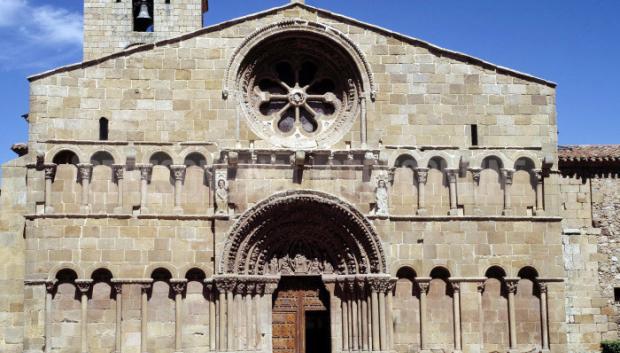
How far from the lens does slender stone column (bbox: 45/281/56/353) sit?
54.4 ft

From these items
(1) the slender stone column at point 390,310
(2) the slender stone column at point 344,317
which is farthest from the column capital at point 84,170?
(1) the slender stone column at point 390,310

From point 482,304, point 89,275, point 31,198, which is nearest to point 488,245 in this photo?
point 482,304

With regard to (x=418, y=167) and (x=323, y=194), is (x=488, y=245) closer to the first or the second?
(x=418, y=167)

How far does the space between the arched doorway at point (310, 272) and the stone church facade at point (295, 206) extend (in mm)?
41

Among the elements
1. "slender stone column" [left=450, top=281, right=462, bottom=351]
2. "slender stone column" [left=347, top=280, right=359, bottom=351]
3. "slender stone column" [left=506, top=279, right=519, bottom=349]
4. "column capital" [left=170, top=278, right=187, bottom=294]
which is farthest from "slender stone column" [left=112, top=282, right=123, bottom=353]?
"slender stone column" [left=506, top=279, right=519, bottom=349]

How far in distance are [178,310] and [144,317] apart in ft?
2.11

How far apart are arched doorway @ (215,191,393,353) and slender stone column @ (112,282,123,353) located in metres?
1.88

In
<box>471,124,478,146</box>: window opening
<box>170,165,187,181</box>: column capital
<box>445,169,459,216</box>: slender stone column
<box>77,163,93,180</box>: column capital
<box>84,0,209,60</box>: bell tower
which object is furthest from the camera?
<box>84,0,209,60</box>: bell tower

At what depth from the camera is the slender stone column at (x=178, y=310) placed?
16906 mm

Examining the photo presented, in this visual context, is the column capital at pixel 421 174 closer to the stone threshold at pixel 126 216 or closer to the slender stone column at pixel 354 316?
the slender stone column at pixel 354 316

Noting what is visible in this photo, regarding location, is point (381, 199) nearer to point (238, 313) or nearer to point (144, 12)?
point (238, 313)

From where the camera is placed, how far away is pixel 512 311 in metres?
17.7

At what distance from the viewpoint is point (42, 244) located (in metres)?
16.9

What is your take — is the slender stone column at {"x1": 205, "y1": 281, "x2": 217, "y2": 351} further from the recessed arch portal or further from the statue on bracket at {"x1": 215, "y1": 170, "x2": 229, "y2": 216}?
the statue on bracket at {"x1": 215, "y1": 170, "x2": 229, "y2": 216}
